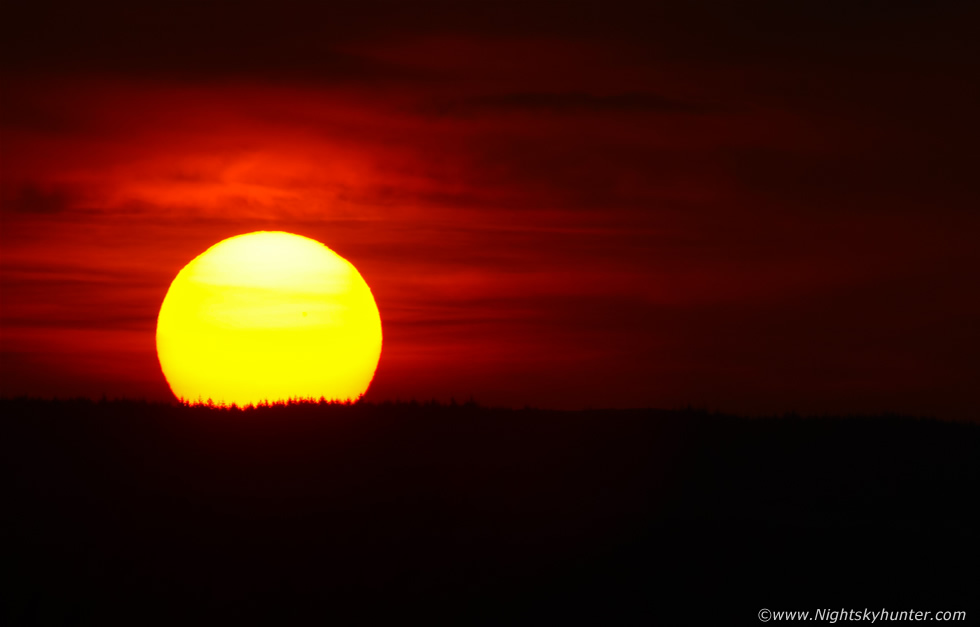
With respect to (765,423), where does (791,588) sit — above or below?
below

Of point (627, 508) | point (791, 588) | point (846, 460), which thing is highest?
point (846, 460)

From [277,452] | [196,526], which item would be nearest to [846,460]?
[277,452]

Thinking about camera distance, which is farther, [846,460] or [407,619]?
[846,460]

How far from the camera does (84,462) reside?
17.0 m

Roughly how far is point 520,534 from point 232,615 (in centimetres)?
389

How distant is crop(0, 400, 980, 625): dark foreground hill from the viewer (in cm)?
1220

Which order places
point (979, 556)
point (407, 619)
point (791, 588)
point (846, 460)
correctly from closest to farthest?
point (407, 619) < point (791, 588) < point (979, 556) < point (846, 460)

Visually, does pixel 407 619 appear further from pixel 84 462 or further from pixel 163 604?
pixel 84 462

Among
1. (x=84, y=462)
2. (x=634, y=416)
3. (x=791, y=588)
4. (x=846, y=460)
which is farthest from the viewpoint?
(x=634, y=416)

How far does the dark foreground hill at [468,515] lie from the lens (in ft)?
40.0

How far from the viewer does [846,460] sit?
1833 centimetres

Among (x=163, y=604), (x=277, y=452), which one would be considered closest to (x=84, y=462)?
(x=277, y=452)

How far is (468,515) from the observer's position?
14.7 m

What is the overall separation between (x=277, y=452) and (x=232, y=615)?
5.67 meters
